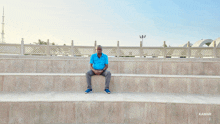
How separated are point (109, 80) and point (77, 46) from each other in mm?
9667

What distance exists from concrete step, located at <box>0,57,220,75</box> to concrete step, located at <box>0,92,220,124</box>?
3.01m

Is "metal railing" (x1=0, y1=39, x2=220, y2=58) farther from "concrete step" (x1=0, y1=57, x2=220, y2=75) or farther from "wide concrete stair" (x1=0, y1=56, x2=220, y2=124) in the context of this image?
"wide concrete stair" (x1=0, y1=56, x2=220, y2=124)

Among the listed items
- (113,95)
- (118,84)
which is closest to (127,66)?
(118,84)

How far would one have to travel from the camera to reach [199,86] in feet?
13.8

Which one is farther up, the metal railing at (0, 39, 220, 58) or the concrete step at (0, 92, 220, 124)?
the metal railing at (0, 39, 220, 58)

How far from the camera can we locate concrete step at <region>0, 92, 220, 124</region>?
3102 mm

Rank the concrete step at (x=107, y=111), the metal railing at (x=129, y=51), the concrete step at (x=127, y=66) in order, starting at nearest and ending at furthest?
the concrete step at (x=107, y=111), the concrete step at (x=127, y=66), the metal railing at (x=129, y=51)

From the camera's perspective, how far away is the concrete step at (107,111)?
310cm

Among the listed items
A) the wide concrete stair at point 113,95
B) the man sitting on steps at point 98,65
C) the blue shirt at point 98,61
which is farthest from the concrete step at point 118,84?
the blue shirt at point 98,61

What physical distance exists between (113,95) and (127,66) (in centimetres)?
→ 266

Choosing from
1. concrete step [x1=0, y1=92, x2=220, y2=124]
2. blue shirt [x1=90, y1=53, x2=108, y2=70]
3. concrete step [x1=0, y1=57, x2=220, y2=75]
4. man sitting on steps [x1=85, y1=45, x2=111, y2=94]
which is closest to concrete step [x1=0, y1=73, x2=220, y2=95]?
man sitting on steps [x1=85, y1=45, x2=111, y2=94]

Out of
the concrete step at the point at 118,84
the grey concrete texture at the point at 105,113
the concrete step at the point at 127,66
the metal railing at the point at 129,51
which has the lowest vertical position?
the grey concrete texture at the point at 105,113

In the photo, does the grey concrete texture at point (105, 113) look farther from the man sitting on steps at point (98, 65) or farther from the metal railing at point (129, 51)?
the metal railing at point (129, 51)

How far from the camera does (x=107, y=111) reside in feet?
10.5
